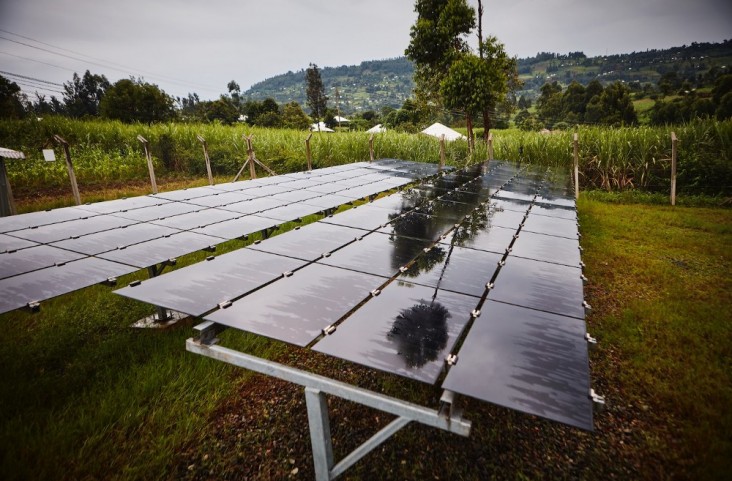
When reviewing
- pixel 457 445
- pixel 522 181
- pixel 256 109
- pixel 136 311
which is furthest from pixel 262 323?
pixel 256 109

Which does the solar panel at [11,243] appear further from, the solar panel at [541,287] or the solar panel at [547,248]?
the solar panel at [547,248]

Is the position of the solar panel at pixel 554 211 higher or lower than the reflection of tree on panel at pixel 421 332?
lower

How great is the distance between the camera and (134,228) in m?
4.95

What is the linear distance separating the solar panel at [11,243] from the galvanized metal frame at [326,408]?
343 centimetres

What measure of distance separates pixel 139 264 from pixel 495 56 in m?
16.9

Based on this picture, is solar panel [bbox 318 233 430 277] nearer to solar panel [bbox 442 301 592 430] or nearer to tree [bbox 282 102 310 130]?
solar panel [bbox 442 301 592 430]

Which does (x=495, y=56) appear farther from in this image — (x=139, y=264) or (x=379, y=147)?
(x=139, y=264)

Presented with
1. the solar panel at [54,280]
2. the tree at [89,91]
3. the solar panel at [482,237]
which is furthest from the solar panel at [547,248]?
the tree at [89,91]

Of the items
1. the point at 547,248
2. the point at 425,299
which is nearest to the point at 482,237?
the point at 547,248

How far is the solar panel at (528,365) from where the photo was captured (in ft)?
5.39

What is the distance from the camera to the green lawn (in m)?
2.55

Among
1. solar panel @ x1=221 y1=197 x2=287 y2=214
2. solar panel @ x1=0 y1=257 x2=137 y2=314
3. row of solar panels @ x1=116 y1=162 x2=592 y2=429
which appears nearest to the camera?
row of solar panels @ x1=116 y1=162 x2=592 y2=429

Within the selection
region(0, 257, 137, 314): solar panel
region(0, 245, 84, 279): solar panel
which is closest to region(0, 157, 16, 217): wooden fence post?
region(0, 245, 84, 279): solar panel

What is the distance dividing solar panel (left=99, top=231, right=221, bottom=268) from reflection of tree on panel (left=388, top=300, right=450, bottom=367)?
290 cm
